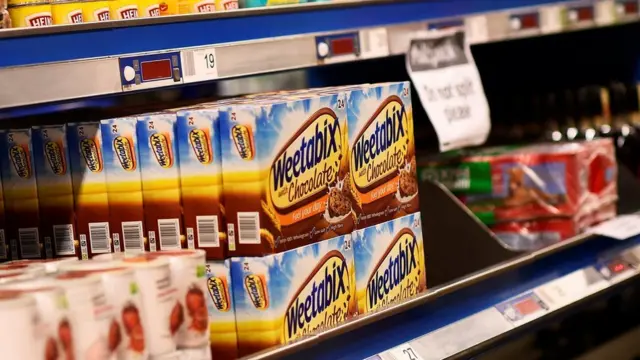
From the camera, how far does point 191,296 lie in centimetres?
150

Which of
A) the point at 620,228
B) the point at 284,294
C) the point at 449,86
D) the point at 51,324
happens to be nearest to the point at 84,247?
the point at 284,294

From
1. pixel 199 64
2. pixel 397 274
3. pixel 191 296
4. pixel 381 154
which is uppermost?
pixel 199 64

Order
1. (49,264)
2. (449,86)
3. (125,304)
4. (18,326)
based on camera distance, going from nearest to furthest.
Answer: (18,326) → (125,304) → (49,264) → (449,86)

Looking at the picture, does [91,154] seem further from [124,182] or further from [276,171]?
[276,171]

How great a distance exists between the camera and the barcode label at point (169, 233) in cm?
171

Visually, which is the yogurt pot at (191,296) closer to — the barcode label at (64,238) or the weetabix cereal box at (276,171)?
the weetabix cereal box at (276,171)

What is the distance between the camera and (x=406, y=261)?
1993 millimetres

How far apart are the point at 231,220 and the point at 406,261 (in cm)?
44

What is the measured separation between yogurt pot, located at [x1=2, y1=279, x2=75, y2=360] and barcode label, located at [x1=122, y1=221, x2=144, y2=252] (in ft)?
1.23

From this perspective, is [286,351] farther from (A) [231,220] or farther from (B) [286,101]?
(B) [286,101]

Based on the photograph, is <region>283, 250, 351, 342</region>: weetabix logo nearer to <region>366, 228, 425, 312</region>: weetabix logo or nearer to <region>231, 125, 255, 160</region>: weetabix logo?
<region>366, 228, 425, 312</region>: weetabix logo

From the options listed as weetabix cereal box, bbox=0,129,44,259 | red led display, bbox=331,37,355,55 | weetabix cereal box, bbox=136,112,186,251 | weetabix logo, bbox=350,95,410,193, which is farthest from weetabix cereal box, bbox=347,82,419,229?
weetabix cereal box, bbox=0,129,44,259

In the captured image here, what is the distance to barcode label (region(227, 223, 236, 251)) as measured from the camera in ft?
5.51

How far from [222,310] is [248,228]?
138 mm
